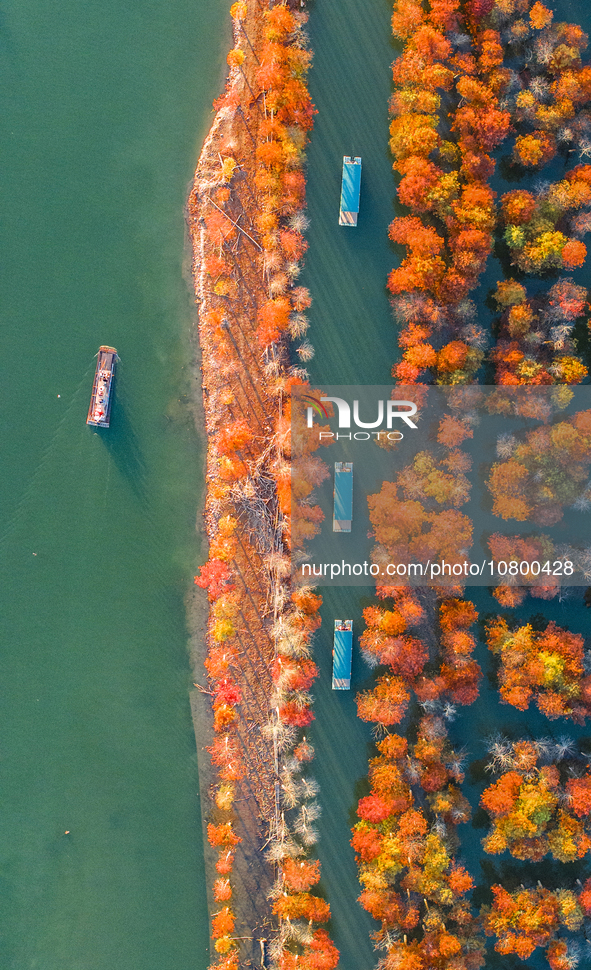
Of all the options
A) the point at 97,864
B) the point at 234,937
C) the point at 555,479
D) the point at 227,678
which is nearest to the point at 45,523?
the point at 227,678

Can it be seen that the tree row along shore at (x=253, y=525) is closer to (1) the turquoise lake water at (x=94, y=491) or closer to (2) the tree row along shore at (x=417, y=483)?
(2) the tree row along shore at (x=417, y=483)

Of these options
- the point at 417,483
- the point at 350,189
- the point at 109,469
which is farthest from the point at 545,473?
the point at 109,469

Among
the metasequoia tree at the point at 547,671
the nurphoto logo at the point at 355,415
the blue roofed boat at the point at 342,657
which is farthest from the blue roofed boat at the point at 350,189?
the metasequoia tree at the point at 547,671

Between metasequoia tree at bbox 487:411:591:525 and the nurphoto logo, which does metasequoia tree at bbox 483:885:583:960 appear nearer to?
metasequoia tree at bbox 487:411:591:525

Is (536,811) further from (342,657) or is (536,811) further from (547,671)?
(342,657)

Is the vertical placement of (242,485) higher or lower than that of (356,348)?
lower

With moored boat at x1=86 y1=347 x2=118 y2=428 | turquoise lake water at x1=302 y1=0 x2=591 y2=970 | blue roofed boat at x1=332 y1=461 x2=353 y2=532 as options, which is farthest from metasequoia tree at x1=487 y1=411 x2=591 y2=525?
moored boat at x1=86 y1=347 x2=118 y2=428
